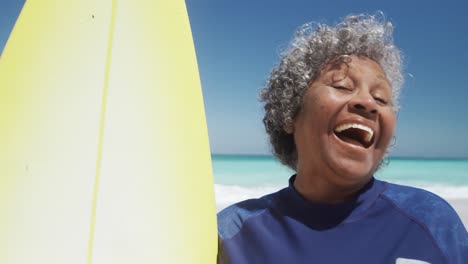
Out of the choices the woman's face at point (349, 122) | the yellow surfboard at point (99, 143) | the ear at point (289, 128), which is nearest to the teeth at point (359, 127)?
the woman's face at point (349, 122)

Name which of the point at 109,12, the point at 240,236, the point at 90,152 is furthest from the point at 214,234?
the point at 109,12

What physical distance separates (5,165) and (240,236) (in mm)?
690

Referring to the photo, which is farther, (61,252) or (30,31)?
(30,31)

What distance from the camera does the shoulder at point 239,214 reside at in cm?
150

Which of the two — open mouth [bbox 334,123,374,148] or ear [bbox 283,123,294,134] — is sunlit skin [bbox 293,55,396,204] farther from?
ear [bbox 283,123,294,134]

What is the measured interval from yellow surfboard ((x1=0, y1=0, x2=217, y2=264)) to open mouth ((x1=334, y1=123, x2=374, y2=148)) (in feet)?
1.46

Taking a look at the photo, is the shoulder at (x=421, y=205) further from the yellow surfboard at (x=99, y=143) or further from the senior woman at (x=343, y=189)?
the yellow surfboard at (x=99, y=143)

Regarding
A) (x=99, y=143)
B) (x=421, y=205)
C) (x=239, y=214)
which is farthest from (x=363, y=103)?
(x=99, y=143)

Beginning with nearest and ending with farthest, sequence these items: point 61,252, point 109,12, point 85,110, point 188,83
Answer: point 61,252 → point 85,110 → point 109,12 → point 188,83

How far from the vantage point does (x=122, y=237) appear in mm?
1274

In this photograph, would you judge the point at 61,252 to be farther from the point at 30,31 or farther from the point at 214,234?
the point at 30,31

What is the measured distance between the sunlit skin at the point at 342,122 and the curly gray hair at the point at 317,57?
47 millimetres

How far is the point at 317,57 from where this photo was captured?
5.23 ft

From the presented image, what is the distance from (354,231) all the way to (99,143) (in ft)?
2.40
